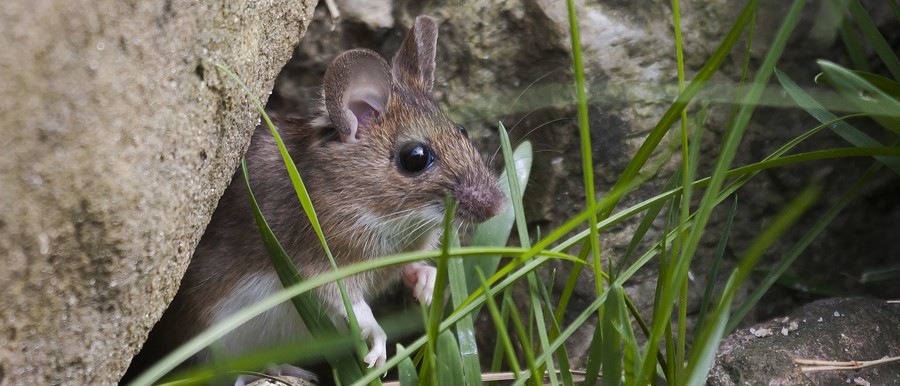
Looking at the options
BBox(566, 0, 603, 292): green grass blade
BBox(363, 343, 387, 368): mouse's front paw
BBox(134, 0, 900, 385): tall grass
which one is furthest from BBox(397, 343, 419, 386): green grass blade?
BBox(566, 0, 603, 292): green grass blade

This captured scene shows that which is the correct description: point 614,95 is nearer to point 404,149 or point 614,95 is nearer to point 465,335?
point 404,149

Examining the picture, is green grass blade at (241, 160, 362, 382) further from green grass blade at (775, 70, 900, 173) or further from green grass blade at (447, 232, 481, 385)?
green grass blade at (775, 70, 900, 173)

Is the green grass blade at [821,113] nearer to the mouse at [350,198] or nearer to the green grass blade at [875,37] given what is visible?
the green grass blade at [875,37]

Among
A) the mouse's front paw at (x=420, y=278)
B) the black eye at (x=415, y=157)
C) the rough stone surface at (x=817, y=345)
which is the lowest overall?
the rough stone surface at (x=817, y=345)

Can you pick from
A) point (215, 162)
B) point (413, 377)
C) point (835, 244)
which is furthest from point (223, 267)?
point (835, 244)

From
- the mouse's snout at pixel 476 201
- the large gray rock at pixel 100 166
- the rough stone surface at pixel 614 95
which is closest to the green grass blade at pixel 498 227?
the mouse's snout at pixel 476 201
